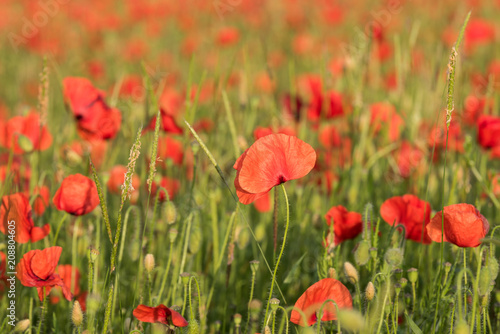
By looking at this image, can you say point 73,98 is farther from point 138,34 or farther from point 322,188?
point 138,34

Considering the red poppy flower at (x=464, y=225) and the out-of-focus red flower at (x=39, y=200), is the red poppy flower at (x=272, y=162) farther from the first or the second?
the out-of-focus red flower at (x=39, y=200)

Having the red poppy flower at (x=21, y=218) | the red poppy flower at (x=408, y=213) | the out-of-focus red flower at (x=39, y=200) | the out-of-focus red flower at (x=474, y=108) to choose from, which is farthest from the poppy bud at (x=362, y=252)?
the out-of-focus red flower at (x=474, y=108)

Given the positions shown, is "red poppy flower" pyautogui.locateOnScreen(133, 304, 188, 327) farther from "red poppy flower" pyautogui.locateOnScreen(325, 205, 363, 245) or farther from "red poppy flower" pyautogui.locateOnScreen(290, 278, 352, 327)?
"red poppy flower" pyautogui.locateOnScreen(325, 205, 363, 245)

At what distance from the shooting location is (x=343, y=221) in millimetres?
1347

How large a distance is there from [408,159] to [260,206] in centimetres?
64

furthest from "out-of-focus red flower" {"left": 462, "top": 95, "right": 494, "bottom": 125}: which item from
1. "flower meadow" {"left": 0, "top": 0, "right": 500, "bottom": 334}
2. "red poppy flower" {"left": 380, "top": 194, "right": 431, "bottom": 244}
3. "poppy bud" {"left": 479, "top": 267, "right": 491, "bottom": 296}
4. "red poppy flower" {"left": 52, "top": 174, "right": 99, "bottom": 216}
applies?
"red poppy flower" {"left": 52, "top": 174, "right": 99, "bottom": 216}

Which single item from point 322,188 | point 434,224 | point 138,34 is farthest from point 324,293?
point 138,34

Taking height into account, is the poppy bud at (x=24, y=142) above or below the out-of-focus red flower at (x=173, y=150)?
below

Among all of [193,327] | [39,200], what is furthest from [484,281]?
[39,200]

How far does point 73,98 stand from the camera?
1762 millimetres

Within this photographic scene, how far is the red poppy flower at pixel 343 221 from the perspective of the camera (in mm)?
1329

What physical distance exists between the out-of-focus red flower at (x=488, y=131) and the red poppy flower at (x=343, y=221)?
1.82ft

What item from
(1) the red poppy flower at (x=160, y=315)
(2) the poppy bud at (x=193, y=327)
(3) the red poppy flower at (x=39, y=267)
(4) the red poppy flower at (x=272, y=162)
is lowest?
(2) the poppy bud at (x=193, y=327)

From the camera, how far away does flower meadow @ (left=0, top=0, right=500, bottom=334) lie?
42.5 inches
